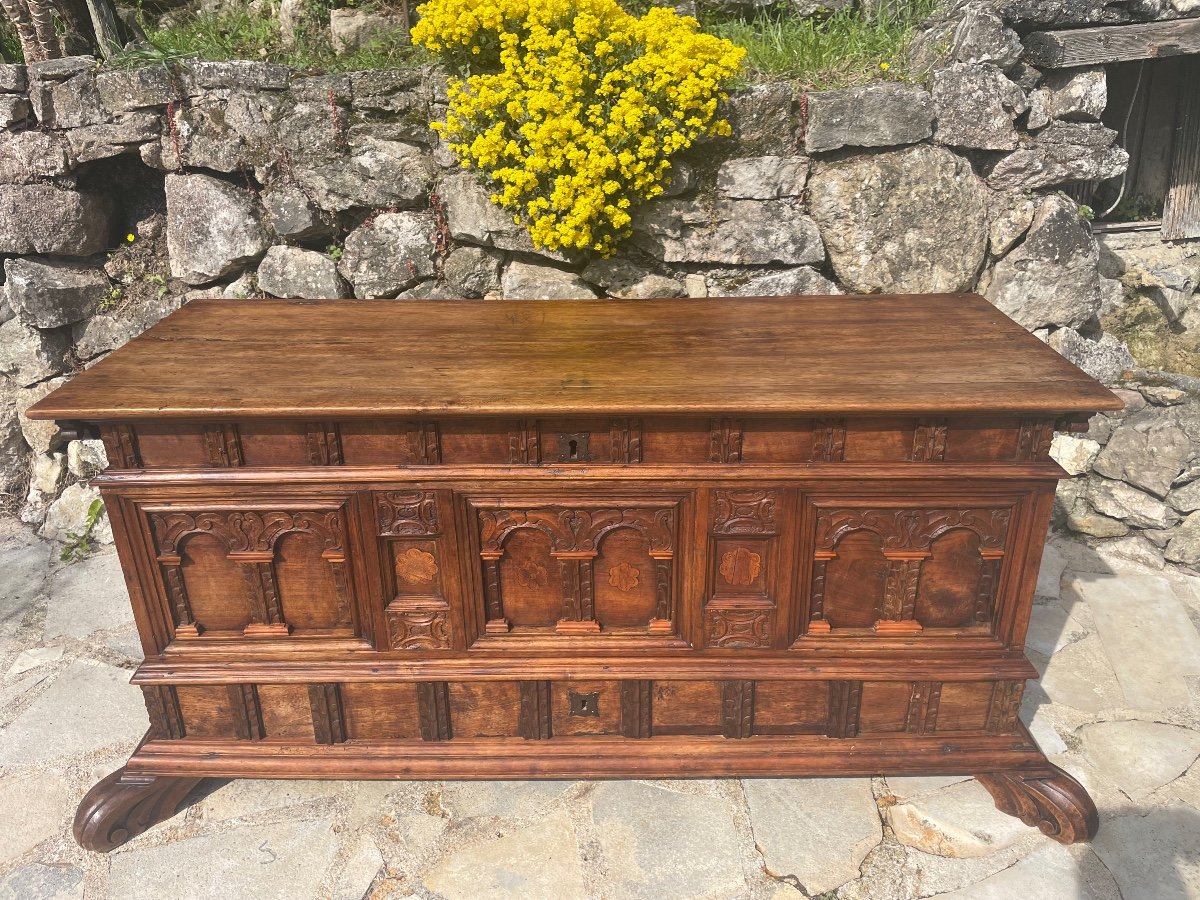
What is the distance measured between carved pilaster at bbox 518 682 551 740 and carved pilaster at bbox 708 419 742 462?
0.89 m

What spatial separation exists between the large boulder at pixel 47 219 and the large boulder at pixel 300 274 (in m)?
0.95

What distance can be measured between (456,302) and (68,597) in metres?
2.30

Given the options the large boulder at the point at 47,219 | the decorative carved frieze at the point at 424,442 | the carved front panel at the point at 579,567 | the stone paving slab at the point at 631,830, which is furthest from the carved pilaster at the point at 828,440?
the large boulder at the point at 47,219

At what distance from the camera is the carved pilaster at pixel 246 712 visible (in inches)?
100.0

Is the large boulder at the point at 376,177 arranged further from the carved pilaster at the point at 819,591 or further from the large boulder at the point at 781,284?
the carved pilaster at the point at 819,591

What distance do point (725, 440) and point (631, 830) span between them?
127 cm

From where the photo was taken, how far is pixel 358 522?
235cm

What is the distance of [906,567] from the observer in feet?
7.90

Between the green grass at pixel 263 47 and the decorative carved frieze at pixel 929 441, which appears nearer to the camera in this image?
the decorative carved frieze at pixel 929 441

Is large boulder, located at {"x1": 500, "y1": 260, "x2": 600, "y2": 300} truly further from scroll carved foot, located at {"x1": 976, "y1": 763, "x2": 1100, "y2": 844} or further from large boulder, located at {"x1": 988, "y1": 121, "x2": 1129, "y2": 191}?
scroll carved foot, located at {"x1": 976, "y1": 763, "x2": 1100, "y2": 844}

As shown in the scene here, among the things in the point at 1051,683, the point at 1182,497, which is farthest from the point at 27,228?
the point at 1182,497

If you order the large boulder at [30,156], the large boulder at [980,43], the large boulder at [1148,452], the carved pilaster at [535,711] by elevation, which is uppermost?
the large boulder at [980,43]

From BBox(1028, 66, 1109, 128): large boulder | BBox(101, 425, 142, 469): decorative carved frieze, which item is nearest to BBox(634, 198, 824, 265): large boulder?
BBox(1028, 66, 1109, 128): large boulder

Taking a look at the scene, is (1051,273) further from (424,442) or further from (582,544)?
(424,442)
